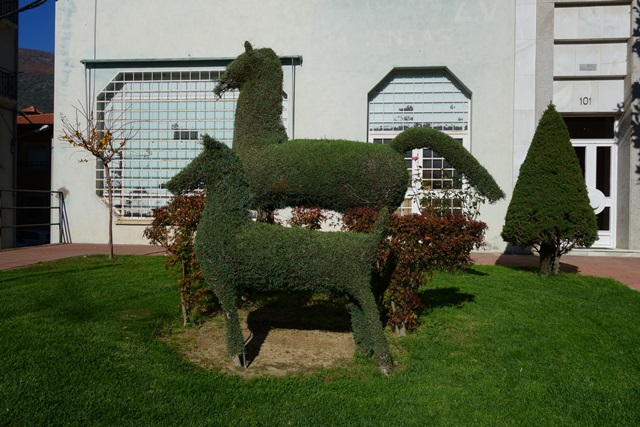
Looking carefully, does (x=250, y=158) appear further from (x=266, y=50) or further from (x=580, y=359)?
(x=580, y=359)

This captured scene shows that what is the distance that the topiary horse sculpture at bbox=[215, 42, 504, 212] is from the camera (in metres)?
4.82

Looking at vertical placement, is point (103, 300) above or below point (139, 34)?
below

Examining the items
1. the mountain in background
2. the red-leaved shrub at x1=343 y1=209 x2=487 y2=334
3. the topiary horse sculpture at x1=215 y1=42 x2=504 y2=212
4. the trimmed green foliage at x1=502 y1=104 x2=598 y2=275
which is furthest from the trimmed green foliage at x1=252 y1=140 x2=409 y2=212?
the mountain in background

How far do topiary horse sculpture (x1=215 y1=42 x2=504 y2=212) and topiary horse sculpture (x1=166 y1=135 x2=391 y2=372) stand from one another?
0.67 meters

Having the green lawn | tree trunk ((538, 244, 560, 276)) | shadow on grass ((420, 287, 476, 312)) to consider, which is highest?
tree trunk ((538, 244, 560, 276))

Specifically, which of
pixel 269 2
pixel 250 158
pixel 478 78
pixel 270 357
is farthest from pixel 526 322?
pixel 269 2

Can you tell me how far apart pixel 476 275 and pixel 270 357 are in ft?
18.5

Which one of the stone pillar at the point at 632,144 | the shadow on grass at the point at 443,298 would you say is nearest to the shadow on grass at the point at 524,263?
the stone pillar at the point at 632,144

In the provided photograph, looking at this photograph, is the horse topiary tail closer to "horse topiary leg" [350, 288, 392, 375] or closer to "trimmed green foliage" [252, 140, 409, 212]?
"trimmed green foliage" [252, 140, 409, 212]

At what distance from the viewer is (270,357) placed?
4676 mm

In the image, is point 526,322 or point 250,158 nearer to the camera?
point 250,158

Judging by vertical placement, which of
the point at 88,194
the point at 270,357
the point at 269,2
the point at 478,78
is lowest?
the point at 270,357

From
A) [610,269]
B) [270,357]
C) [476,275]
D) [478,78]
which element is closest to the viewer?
[270,357]

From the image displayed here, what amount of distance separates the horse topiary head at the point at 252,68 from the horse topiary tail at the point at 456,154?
1627 mm
